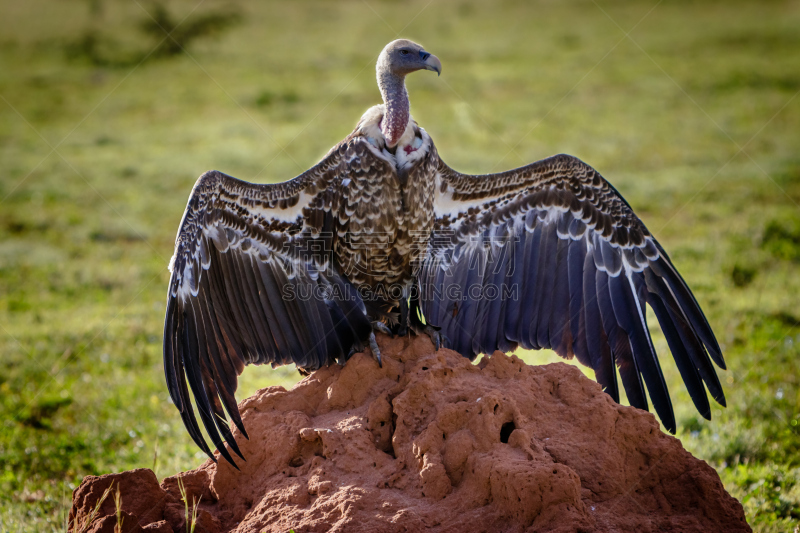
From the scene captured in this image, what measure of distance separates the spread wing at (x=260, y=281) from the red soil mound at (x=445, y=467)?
0.50 metres

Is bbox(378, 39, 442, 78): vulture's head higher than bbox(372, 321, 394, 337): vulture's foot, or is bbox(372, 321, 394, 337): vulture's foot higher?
bbox(378, 39, 442, 78): vulture's head

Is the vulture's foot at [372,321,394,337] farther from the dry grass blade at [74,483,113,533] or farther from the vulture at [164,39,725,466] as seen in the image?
the dry grass blade at [74,483,113,533]

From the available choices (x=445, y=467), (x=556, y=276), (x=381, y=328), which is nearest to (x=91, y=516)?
(x=445, y=467)

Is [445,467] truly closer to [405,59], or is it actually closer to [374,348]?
[374,348]

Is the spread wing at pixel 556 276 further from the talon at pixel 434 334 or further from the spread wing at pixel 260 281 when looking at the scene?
the spread wing at pixel 260 281

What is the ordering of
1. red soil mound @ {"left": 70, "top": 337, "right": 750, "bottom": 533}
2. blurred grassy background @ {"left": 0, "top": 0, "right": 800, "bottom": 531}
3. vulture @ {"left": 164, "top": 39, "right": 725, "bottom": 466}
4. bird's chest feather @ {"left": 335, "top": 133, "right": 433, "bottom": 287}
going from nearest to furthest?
red soil mound @ {"left": 70, "top": 337, "right": 750, "bottom": 533} → vulture @ {"left": 164, "top": 39, "right": 725, "bottom": 466} → bird's chest feather @ {"left": 335, "top": 133, "right": 433, "bottom": 287} → blurred grassy background @ {"left": 0, "top": 0, "right": 800, "bottom": 531}

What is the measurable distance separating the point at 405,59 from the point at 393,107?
1.39 feet

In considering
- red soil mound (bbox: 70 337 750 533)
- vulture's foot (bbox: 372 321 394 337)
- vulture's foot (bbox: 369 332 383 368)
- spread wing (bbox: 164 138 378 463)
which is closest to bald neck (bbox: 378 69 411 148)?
spread wing (bbox: 164 138 378 463)

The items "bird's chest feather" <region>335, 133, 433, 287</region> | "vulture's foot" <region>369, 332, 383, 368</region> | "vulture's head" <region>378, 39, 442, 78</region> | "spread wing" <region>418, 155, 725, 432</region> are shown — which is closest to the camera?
"vulture's foot" <region>369, 332, 383, 368</region>

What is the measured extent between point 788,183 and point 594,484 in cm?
1396

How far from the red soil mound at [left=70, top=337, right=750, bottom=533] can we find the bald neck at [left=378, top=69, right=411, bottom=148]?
175 centimetres

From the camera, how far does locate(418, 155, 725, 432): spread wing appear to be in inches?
213

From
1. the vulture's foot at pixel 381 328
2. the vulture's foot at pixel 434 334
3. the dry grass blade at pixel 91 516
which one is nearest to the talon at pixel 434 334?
the vulture's foot at pixel 434 334

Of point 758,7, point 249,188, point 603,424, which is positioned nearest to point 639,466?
point 603,424
